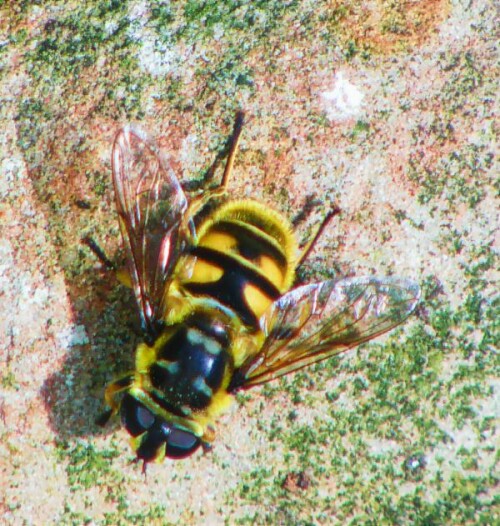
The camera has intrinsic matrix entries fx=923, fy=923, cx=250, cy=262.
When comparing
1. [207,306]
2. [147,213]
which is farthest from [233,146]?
[207,306]

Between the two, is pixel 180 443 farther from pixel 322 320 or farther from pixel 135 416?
pixel 322 320

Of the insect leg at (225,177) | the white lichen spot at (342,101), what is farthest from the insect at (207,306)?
the white lichen spot at (342,101)

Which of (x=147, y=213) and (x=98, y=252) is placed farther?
(x=98, y=252)

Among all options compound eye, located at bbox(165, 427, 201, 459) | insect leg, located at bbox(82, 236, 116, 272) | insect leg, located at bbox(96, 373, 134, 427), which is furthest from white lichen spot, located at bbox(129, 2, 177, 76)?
compound eye, located at bbox(165, 427, 201, 459)

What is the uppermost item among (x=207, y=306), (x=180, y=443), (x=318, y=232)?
(x=318, y=232)

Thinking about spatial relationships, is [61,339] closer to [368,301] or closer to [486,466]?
[368,301]

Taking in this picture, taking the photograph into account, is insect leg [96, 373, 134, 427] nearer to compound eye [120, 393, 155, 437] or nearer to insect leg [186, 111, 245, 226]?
compound eye [120, 393, 155, 437]

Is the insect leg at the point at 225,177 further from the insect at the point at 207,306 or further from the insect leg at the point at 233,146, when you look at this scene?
the insect at the point at 207,306
